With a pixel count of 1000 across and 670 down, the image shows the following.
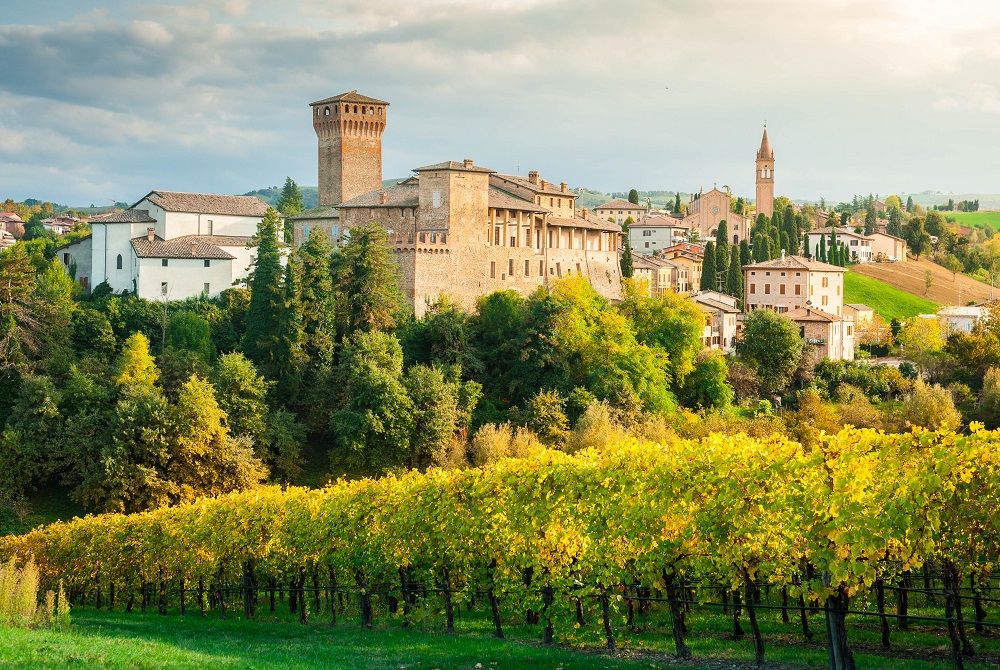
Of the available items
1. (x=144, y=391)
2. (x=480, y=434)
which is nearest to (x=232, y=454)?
(x=144, y=391)

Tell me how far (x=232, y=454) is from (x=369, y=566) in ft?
79.0

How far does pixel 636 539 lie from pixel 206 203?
60.0 m

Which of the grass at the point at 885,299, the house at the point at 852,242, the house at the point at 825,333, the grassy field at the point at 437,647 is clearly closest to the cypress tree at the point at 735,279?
the house at the point at 825,333

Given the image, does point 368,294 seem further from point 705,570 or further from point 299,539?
point 705,570

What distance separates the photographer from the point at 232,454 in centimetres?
5444

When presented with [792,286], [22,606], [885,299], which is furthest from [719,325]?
[22,606]

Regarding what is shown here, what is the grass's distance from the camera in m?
110

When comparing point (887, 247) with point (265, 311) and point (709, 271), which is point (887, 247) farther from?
point (265, 311)

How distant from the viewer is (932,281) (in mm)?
122938

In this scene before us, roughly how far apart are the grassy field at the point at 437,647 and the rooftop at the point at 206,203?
48.8 metres

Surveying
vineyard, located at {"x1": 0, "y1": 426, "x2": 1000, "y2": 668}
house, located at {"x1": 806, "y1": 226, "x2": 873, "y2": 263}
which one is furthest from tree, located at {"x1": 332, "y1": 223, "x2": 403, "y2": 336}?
house, located at {"x1": 806, "y1": 226, "x2": 873, "y2": 263}

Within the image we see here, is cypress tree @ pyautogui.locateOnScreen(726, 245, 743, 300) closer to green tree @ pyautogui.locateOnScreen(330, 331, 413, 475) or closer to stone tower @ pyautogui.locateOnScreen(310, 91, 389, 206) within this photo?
stone tower @ pyautogui.locateOnScreen(310, 91, 389, 206)

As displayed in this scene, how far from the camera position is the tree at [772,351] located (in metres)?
74.8

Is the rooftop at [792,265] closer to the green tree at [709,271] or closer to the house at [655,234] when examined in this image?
the green tree at [709,271]
